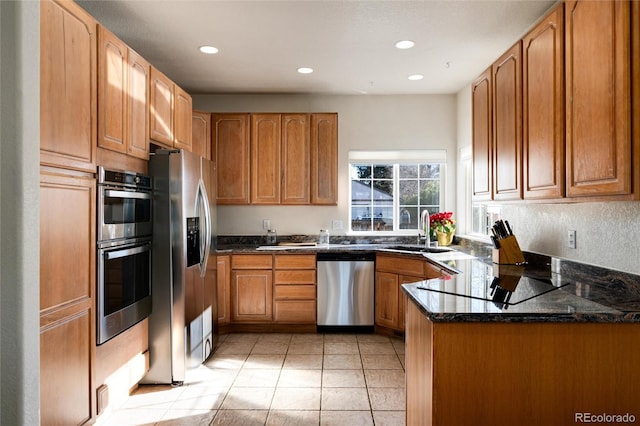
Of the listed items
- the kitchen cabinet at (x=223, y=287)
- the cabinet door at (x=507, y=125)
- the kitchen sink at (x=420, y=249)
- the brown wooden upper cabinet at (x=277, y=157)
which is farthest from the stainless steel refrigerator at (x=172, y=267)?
the kitchen sink at (x=420, y=249)

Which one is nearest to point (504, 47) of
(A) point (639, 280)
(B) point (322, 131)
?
(B) point (322, 131)

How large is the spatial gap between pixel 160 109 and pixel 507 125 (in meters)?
2.45

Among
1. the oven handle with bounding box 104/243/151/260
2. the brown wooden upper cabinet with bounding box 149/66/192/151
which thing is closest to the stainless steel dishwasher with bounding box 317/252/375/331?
the brown wooden upper cabinet with bounding box 149/66/192/151

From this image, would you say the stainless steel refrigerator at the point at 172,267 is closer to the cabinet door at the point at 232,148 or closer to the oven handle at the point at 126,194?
the oven handle at the point at 126,194

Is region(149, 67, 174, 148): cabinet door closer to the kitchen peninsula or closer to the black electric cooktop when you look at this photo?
the black electric cooktop

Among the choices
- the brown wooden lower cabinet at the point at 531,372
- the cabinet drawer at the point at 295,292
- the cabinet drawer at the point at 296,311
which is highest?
the brown wooden lower cabinet at the point at 531,372

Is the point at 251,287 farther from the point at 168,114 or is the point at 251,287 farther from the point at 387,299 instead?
the point at 168,114

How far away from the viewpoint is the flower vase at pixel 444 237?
4.59 metres

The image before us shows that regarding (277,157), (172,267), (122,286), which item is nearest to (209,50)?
(277,157)

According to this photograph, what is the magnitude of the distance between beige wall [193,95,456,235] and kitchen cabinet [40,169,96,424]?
2.80m

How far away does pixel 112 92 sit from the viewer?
245cm

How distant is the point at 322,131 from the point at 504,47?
78.6 inches

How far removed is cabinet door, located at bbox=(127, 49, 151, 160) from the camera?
270cm

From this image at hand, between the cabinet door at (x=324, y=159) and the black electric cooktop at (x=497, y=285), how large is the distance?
2226 millimetres
